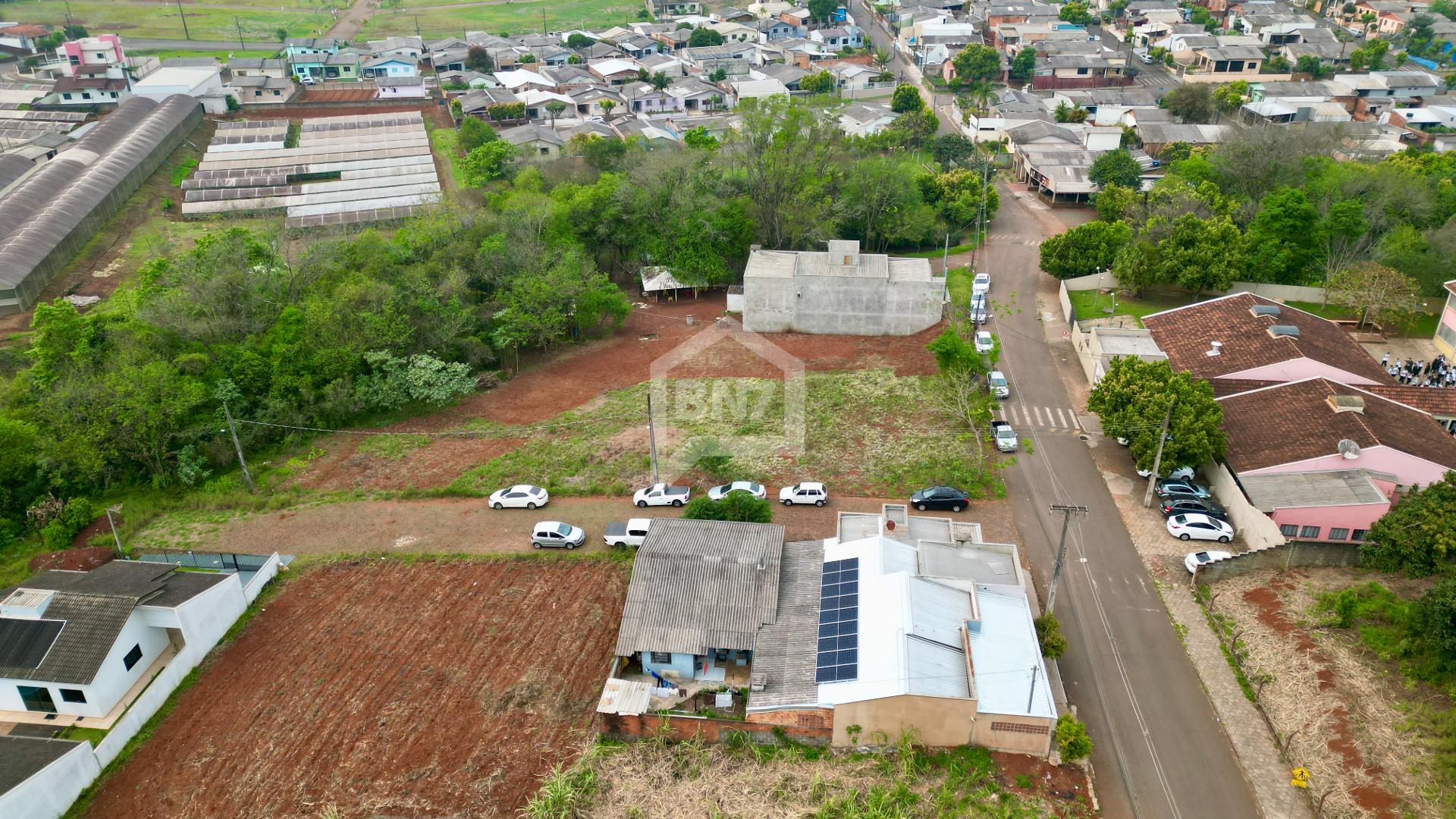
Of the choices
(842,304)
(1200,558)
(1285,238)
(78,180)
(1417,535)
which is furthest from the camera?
(78,180)

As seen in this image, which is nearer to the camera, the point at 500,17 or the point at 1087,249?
the point at 1087,249

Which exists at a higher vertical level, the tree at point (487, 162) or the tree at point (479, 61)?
the tree at point (479, 61)

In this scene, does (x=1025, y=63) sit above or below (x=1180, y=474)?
above

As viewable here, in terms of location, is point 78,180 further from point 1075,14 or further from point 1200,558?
point 1075,14

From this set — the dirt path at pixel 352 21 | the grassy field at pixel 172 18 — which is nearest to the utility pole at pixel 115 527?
the dirt path at pixel 352 21

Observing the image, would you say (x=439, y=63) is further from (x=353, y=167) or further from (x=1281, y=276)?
(x=1281, y=276)

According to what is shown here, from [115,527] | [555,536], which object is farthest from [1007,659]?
[115,527]

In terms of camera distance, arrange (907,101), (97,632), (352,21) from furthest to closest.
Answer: (352,21) < (907,101) < (97,632)

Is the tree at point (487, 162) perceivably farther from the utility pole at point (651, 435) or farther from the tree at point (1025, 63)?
the tree at point (1025, 63)
